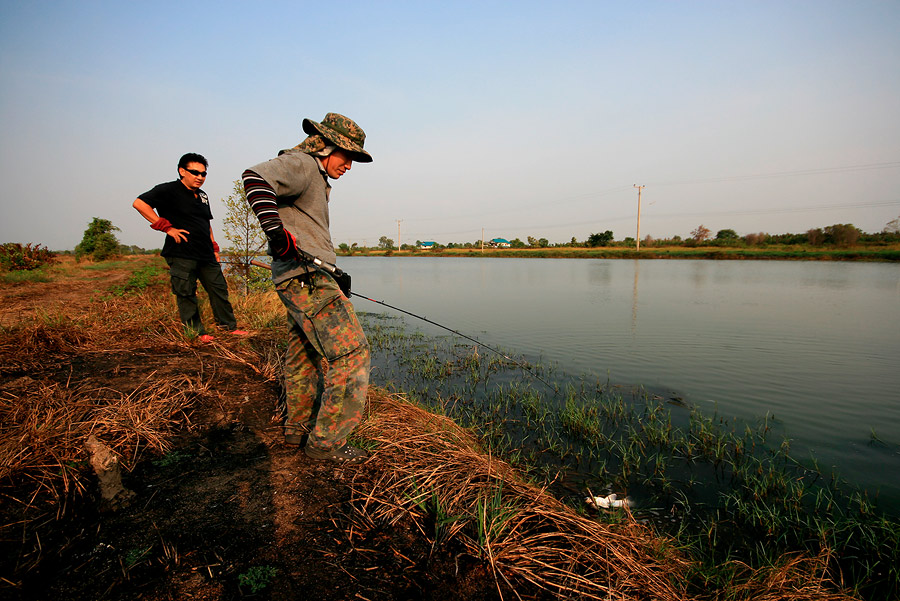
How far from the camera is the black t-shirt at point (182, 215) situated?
4516 millimetres

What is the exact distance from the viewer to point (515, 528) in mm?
2031

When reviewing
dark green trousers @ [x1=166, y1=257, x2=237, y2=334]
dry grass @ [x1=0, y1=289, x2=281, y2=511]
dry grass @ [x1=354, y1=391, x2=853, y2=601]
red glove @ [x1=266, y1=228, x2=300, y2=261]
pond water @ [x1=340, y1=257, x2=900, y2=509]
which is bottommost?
pond water @ [x1=340, y1=257, x2=900, y2=509]

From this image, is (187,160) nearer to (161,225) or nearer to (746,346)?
(161,225)

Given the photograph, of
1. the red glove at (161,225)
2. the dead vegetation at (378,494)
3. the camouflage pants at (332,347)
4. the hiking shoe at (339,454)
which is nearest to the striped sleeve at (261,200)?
the camouflage pants at (332,347)

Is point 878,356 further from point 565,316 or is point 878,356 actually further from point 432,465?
point 432,465

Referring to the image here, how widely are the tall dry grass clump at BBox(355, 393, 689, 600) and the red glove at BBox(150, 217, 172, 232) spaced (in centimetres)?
356

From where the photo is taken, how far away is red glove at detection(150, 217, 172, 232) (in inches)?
170

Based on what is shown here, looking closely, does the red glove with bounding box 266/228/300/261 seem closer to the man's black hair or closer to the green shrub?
the man's black hair

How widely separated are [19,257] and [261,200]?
19089mm

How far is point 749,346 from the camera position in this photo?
8188mm

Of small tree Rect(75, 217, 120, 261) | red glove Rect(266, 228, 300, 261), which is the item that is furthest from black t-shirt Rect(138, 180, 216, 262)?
small tree Rect(75, 217, 120, 261)

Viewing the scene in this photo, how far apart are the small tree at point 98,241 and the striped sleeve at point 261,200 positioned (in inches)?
1045

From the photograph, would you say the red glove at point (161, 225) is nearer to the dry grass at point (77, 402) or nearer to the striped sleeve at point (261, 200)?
the dry grass at point (77, 402)

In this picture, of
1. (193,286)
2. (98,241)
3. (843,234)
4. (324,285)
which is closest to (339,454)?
(324,285)
